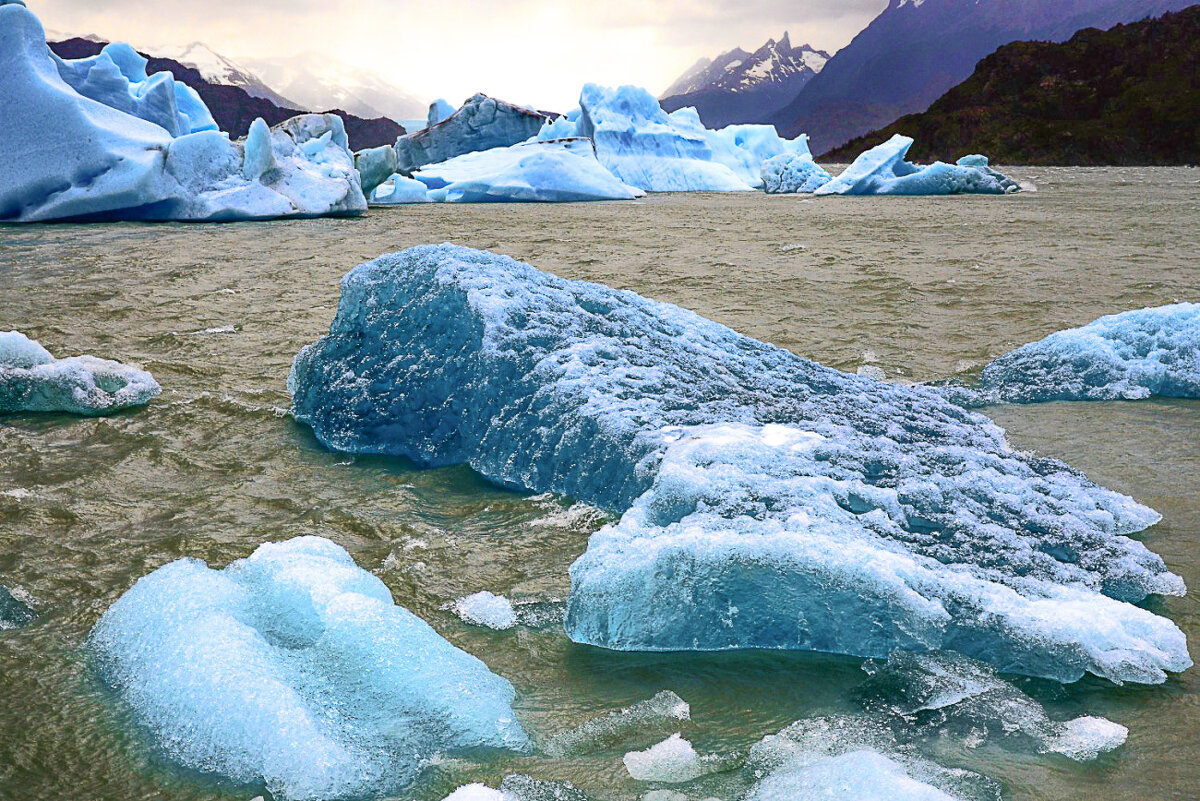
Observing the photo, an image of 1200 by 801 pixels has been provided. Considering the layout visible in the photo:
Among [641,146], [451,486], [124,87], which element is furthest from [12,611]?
[641,146]

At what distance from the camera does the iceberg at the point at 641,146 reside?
61.5 feet

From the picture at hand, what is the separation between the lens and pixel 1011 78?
48.9 meters

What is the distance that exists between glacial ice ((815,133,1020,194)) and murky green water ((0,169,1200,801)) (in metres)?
8.54

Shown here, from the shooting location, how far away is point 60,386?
A: 3096 mm

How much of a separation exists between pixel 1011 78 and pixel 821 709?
54186 millimetres

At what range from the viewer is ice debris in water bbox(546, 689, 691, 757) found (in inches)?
55.6

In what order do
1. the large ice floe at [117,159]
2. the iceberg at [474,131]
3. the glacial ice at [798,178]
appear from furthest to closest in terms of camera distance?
1. the iceberg at [474,131]
2. the glacial ice at [798,178]
3. the large ice floe at [117,159]

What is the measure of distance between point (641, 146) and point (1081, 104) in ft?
114

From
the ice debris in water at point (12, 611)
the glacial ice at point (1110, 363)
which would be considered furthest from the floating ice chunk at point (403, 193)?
the ice debris in water at point (12, 611)

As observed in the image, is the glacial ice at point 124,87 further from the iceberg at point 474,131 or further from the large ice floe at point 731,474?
the large ice floe at point 731,474

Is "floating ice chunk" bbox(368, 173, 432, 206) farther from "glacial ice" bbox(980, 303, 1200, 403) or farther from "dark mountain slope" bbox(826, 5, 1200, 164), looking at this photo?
"dark mountain slope" bbox(826, 5, 1200, 164)

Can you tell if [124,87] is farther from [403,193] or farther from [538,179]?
[538,179]

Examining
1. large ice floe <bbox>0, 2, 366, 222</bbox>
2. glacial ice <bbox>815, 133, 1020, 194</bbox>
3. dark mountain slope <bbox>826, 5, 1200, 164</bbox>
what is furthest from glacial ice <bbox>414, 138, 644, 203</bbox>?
dark mountain slope <bbox>826, 5, 1200, 164</bbox>

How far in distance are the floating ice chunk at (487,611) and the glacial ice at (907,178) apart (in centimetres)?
1438
